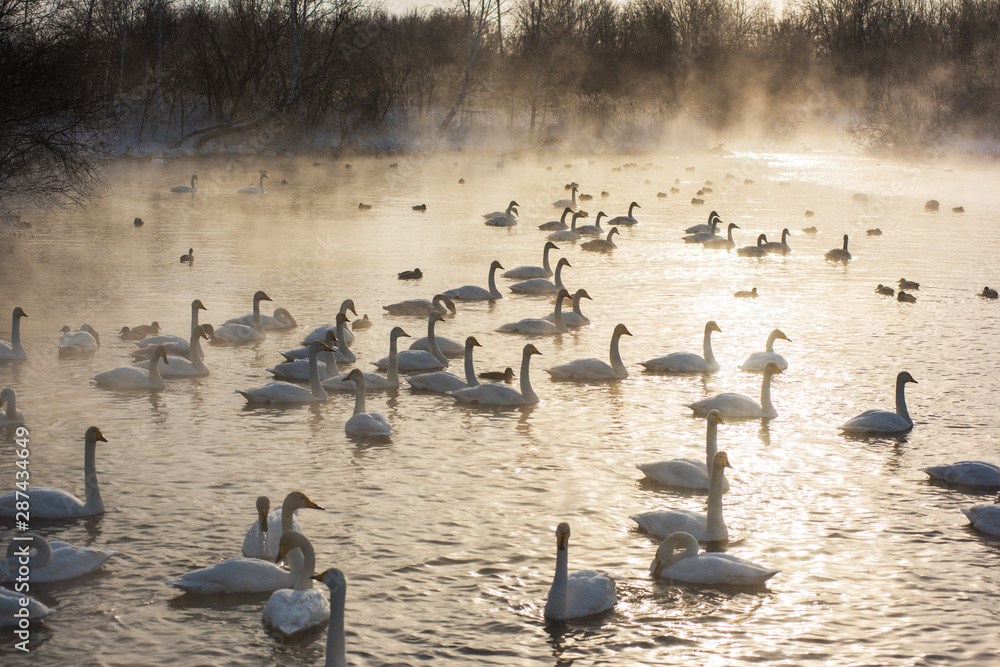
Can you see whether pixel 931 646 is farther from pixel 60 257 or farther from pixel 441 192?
pixel 441 192

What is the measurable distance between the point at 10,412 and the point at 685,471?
18.6 ft

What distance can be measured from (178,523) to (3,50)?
12092 millimetres

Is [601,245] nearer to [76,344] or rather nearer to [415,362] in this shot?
[415,362]

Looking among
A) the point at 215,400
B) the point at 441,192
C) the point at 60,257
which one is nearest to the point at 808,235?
the point at 441,192

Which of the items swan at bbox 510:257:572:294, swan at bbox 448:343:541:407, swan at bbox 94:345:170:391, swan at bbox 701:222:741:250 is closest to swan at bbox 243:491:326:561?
swan at bbox 448:343:541:407

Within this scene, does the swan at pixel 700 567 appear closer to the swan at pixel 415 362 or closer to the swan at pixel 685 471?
the swan at pixel 685 471

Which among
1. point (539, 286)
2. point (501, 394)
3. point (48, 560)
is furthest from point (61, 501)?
point (539, 286)

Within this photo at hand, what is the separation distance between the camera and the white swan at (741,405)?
397 inches

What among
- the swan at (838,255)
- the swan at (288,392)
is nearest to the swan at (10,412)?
the swan at (288,392)

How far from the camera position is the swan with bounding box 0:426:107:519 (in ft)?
24.0

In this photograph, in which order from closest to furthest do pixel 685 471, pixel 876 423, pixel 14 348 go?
pixel 685 471 < pixel 876 423 < pixel 14 348

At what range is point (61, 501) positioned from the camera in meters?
7.35

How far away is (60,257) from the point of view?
19.6 meters

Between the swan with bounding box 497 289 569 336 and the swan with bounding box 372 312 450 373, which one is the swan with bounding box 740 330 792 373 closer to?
the swan with bounding box 497 289 569 336
